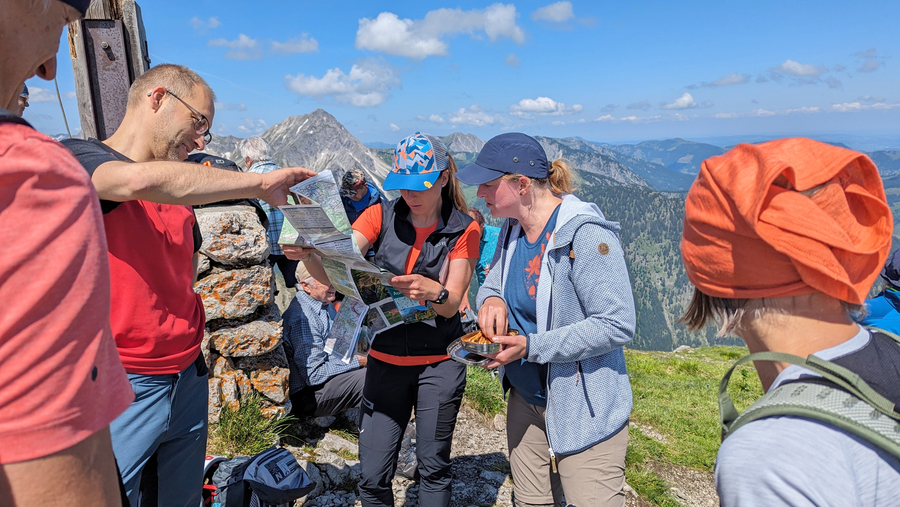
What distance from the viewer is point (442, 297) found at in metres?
3.28

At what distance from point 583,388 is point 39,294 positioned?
8.60ft

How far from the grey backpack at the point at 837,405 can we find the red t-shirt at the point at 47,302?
153cm

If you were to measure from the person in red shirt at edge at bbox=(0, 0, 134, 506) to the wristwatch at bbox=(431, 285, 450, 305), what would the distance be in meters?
2.35

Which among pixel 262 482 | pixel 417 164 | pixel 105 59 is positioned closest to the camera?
pixel 417 164

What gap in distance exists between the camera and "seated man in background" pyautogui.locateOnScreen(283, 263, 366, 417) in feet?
17.6

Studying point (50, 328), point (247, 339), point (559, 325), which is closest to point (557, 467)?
point (559, 325)

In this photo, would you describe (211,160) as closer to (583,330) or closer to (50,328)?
(583,330)

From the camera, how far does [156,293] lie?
96.5 inches

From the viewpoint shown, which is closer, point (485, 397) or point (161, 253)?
point (161, 253)

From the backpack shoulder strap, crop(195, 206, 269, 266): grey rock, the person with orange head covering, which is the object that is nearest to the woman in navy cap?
the person with orange head covering

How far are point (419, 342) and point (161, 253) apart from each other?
1.70m

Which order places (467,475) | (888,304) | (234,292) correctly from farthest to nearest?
(467,475)
(234,292)
(888,304)

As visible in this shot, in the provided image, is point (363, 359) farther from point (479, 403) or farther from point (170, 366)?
point (170, 366)

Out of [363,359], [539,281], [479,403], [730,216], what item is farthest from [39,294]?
[479,403]
